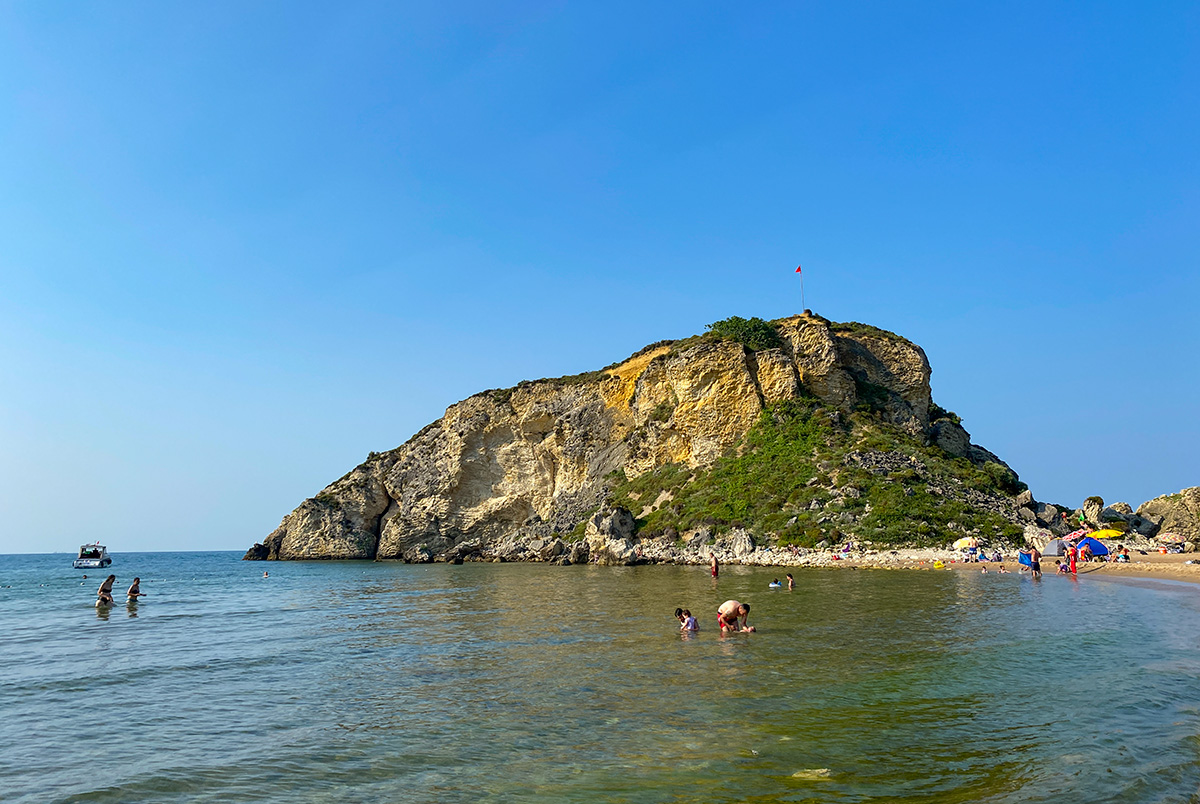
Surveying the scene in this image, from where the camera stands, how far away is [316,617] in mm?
29281

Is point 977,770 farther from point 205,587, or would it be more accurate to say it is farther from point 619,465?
point 619,465

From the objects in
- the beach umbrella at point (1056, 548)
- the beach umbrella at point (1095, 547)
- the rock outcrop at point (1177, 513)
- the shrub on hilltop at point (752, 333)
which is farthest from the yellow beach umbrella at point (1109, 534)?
the shrub on hilltop at point (752, 333)

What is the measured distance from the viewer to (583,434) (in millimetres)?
80625

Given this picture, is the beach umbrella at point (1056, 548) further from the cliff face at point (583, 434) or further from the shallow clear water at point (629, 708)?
the cliff face at point (583, 434)

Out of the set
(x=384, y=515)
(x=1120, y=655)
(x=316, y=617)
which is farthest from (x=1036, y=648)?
(x=384, y=515)

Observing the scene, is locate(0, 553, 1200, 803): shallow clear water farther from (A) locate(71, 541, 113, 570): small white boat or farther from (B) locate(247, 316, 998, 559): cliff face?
(A) locate(71, 541, 113, 570): small white boat

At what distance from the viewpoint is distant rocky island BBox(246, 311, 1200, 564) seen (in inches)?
2146

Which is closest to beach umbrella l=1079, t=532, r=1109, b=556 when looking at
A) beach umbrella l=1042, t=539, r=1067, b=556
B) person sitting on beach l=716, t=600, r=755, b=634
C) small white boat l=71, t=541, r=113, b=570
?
beach umbrella l=1042, t=539, r=1067, b=556

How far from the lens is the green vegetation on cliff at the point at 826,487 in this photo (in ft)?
165

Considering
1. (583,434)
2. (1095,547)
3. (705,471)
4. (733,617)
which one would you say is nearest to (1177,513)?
(1095,547)

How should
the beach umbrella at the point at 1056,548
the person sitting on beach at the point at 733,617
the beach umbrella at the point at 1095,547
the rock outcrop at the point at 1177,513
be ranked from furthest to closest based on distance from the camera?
the rock outcrop at the point at 1177,513 → the beach umbrella at the point at 1095,547 → the beach umbrella at the point at 1056,548 → the person sitting on beach at the point at 733,617

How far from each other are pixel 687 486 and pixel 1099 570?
34.2 metres

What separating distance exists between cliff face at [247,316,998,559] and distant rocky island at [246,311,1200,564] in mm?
211

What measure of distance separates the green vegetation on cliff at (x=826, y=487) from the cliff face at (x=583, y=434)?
3.21 m
